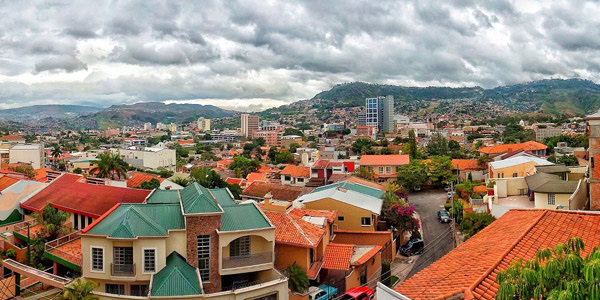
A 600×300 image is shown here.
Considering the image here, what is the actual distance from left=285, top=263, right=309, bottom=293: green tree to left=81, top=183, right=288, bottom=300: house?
2.01 ft

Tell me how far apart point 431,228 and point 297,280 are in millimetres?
17838

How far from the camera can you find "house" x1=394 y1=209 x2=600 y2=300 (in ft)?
29.4

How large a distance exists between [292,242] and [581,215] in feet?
37.9

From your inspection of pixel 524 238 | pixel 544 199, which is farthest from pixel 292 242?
pixel 544 199

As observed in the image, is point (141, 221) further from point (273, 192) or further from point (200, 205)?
point (273, 192)

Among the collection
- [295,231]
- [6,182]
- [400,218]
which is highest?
[6,182]

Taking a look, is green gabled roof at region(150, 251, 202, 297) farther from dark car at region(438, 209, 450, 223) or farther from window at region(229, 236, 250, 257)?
dark car at region(438, 209, 450, 223)

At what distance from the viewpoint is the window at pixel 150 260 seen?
56.6 ft

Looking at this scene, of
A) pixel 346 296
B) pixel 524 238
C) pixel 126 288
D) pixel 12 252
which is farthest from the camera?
pixel 12 252

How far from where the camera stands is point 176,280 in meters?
16.4

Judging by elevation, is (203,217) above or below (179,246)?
above

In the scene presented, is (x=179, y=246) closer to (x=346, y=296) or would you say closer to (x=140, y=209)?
(x=140, y=209)

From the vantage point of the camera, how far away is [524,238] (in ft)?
38.3

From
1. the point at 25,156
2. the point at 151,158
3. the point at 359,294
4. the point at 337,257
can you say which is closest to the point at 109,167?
the point at 337,257
